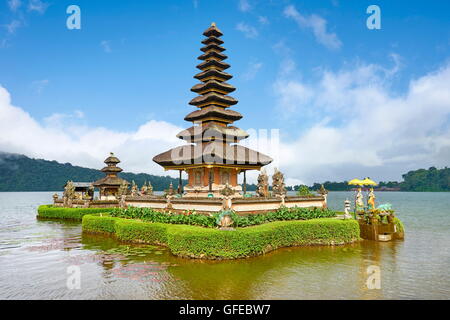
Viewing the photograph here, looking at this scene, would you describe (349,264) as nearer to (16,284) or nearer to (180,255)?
(180,255)

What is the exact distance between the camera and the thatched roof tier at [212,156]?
Result: 25.9m

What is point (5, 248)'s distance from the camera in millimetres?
21141

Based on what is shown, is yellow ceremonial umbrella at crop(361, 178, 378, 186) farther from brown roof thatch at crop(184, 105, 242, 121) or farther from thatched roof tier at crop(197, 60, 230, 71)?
thatched roof tier at crop(197, 60, 230, 71)

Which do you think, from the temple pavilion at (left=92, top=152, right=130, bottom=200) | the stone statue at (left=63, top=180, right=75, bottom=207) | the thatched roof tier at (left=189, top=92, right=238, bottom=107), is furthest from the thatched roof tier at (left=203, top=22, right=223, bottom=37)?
the temple pavilion at (left=92, top=152, right=130, bottom=200)

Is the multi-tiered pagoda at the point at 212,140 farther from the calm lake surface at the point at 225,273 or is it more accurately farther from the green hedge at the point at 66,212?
the green hedge at the point at 66,212

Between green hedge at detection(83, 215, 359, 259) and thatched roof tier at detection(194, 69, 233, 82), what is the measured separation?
56.2 ft

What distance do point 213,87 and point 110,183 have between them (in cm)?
3248

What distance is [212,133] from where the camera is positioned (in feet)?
95.3

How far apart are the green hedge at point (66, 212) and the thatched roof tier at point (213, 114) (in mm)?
20977

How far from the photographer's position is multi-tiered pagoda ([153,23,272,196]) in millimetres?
27234

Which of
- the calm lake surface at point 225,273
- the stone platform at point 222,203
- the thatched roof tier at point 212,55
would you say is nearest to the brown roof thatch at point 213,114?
the thatched roof tier at point 212,55

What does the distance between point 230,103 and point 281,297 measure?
76.8 feet

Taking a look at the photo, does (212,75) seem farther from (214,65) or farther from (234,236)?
(234,236)

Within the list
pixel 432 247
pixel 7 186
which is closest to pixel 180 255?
pixel 432 247
